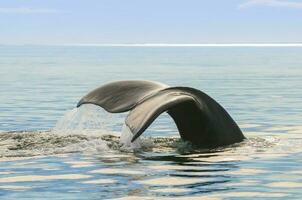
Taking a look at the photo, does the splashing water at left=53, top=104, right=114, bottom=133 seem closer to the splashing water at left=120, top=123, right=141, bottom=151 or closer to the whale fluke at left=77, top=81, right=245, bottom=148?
the whale fluke at left=77, top=81, right=245, bottom=148

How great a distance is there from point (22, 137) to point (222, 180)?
21.2 feet

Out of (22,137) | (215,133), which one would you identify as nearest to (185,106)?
(215,133)

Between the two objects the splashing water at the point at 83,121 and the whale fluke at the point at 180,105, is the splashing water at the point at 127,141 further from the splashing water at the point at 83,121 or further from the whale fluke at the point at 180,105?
the whale fluke at the point at 180,105

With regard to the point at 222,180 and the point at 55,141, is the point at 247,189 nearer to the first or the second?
the point at 222,180

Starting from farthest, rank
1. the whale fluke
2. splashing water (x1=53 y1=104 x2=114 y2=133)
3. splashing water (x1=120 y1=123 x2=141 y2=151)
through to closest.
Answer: splashing water (x1=120 y1=123 x2=141 y2=151), splashing water (x1=53 y1=104 x2=114 y2=133), the whale fluke

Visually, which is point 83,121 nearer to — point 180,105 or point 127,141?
point 127,141

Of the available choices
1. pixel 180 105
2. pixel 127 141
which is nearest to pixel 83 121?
pixel 127 141

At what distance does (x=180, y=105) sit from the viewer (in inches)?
574

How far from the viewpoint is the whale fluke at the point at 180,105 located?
45.8 ft

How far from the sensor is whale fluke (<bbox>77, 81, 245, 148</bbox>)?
13961 mm

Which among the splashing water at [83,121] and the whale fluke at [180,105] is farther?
the splashing water at [83,121]

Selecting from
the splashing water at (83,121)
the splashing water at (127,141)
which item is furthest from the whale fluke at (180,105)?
the splashing water at (127,141)

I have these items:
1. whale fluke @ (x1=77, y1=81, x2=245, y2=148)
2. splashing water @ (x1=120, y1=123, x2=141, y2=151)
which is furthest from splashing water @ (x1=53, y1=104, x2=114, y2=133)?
splashing water @ (x1=120, y1=123, x2=141, y2=151)

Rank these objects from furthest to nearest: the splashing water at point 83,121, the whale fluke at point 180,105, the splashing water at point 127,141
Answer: the splashing water at point 127,141, the splashing water at point 83,121, the whale fluke at point 180,105
